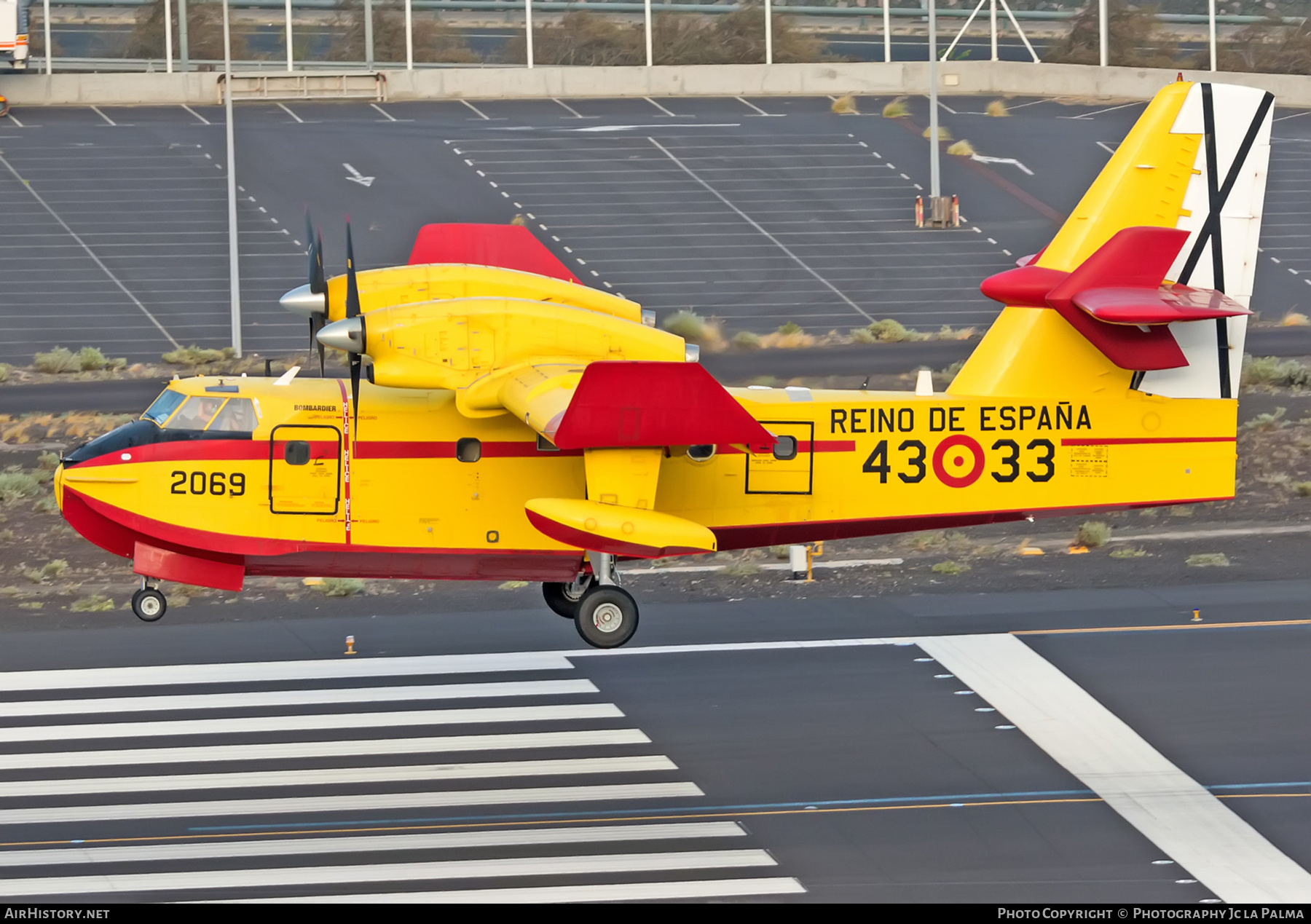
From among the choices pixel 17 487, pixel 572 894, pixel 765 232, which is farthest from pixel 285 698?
pixel 765 232

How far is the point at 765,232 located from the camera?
56.8m

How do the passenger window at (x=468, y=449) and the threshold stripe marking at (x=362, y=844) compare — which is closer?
the threshold stripe marking at (x=362, y=844)

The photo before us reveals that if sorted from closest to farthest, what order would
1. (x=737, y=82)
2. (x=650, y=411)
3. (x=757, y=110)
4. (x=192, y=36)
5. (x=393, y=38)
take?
(x=650, y=411) → (x=757, y=110) → (x=737, y=82) → (x=192, y=36) → (x=393, y=38)

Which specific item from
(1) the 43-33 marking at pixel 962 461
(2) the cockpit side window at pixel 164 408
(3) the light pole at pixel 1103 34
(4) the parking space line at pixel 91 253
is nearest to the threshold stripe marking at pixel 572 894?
(1) the 43-33 marking at pixel 962 461

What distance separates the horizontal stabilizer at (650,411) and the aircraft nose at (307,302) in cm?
432

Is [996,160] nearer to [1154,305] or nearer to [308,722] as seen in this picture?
[1154,305]

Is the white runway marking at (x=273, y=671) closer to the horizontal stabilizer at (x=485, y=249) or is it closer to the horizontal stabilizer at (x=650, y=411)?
the horizontal stabilizer at (x=650, y=411)

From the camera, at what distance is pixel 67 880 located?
1644 centimetres

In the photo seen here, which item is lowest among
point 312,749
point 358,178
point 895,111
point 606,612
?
point 312,749

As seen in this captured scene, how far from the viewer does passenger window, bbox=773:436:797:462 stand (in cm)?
2312

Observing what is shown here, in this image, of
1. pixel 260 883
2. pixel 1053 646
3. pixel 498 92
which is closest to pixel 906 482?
pixel 1053 646

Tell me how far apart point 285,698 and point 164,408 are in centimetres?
442

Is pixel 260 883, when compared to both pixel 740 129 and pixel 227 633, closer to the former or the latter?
pixel 227 633

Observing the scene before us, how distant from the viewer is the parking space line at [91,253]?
4881 cm
